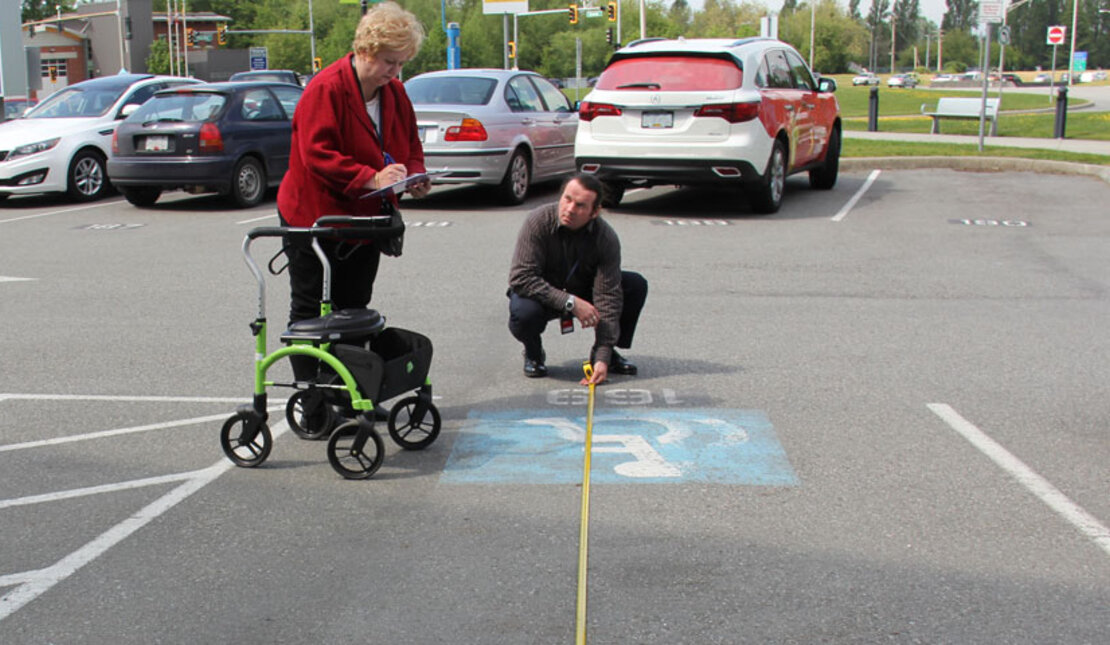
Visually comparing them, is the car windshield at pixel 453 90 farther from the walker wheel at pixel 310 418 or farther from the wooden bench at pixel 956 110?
the wooden bench at pixel 956 110

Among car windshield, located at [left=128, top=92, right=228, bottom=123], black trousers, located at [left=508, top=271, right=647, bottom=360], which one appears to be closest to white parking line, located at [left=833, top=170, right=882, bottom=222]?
car windshield, located at [left=128, top=92, right=228, bottom=123]

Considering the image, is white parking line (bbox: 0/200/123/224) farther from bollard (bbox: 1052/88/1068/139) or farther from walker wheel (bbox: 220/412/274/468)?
bollard (bbox: 1052/88/1068/139)

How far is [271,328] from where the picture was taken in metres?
8.21

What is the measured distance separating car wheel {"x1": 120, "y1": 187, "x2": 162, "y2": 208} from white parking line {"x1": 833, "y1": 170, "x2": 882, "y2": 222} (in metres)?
8.32

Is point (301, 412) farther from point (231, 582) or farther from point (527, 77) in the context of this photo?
point (527, 77)

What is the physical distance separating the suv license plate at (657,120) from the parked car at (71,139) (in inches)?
301

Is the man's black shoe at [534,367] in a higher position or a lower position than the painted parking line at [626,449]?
higher

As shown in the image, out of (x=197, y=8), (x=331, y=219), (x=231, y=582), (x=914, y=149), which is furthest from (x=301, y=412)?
(x=197, y=8)

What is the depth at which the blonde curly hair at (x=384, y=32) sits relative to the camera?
5.13 metres

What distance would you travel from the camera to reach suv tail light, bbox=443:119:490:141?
48.4 ft

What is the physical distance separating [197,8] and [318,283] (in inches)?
5685

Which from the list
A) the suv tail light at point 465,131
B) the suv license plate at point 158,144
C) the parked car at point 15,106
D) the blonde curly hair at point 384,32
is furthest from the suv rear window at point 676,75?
the parked car at point 15,106

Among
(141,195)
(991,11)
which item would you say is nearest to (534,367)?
(141,195)

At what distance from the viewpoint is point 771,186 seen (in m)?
14.2
